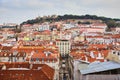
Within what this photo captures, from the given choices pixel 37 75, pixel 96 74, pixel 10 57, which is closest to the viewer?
pixel 96 74

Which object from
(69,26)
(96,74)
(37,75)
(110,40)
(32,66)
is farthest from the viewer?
(69,26)

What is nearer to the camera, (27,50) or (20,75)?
(20,75)

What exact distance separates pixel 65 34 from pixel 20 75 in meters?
97.0

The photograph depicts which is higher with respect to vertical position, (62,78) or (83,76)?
(83,76)

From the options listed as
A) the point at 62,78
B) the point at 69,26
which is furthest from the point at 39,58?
the point at 69,26

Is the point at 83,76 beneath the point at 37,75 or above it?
above

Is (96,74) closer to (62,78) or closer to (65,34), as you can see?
(62,78)

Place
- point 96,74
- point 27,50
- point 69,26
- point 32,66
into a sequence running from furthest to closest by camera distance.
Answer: point 69,26
point 27,50
point 32,66
point 96,74

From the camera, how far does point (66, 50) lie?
105 meters

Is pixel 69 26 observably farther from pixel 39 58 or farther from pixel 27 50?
pixel 39 58

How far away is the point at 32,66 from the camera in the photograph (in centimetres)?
4816

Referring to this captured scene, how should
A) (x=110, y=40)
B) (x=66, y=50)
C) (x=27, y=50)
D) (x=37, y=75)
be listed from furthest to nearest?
(x=110, y=40) < (x=66, y=50) < (x=27, y=50) < (x=37, y=75)

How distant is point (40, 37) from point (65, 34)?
34.9ft

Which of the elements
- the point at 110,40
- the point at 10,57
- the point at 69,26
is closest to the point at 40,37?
the point at 110,40
